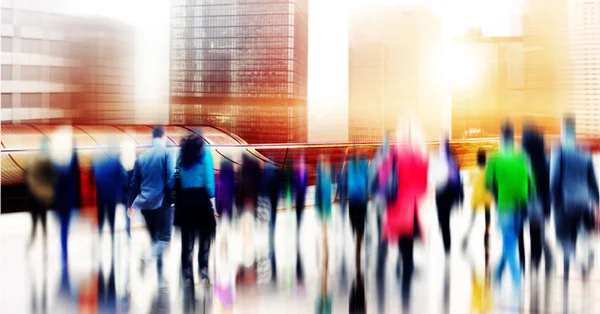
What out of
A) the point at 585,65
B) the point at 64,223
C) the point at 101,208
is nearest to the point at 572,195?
the point at 585,65

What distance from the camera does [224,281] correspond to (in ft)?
11.9

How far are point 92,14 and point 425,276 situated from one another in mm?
4699

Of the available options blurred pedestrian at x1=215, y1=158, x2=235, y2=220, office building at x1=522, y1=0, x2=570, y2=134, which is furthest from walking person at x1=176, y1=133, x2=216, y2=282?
office building at x1=522, y1=0, x2=570, y2=134

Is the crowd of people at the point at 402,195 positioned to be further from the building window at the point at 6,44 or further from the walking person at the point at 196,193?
the building window at the point at 6,44

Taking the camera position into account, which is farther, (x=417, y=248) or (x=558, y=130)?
(x=558, y=130)

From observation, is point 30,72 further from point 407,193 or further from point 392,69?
point 407,193

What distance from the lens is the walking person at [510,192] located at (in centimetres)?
334

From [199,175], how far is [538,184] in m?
2.05

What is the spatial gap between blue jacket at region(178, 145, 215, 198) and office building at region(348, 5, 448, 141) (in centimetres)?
318

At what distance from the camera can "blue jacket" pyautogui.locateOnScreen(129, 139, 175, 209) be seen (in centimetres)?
349

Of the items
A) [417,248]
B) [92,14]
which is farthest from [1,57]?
[417,248]

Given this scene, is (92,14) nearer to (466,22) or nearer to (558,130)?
(466,22)

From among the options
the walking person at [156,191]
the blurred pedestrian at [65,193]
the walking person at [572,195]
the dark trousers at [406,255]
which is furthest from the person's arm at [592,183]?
the blurred pedestrian at [65,193]

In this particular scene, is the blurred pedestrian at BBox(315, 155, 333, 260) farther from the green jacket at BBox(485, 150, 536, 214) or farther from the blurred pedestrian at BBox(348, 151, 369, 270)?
the green jacket at BBox(485, 150, 536, 214)
